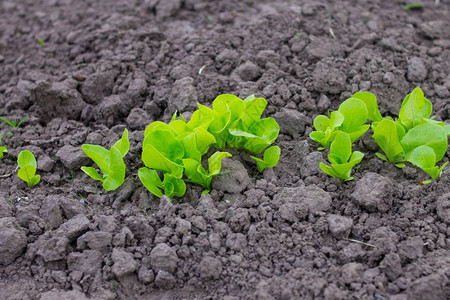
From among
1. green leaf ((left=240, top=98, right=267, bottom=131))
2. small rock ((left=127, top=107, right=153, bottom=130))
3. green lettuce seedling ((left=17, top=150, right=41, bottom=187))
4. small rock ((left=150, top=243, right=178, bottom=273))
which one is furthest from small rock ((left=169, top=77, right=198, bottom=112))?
small rock ((left=150, top=243, right=178, bottom=273))

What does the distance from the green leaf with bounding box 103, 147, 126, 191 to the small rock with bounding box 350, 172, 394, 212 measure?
119cm

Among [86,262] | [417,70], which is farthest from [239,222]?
[417,70]

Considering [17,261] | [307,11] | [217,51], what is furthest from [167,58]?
[17,261]

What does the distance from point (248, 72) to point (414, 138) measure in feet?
3.88

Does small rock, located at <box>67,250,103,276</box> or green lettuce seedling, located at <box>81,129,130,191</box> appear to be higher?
green lettuce seedling, located at <box>81,129,130,191</box>

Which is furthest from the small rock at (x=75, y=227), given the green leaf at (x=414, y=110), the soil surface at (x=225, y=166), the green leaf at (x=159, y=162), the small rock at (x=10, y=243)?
the green leaf at (x=414, y=110)

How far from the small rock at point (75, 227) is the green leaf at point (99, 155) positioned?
0.34 m

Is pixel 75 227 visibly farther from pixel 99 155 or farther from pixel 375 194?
pixel 375 194

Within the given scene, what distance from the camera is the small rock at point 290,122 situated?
8.95 ft

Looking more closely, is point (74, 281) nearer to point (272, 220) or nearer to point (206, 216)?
point (206, 216)

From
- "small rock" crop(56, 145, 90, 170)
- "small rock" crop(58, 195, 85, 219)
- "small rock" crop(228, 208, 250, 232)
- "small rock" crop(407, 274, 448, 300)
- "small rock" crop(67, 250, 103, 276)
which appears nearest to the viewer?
"small rock" crop(407, 274, 448, 300)

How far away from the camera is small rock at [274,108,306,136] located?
8.95 ft

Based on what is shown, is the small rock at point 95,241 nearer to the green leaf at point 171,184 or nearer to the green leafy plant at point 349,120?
the green leaf at point 171,184

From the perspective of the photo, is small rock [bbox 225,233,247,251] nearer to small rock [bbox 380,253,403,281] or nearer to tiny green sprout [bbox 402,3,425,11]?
small rock [bbox 380,253,403,281]
